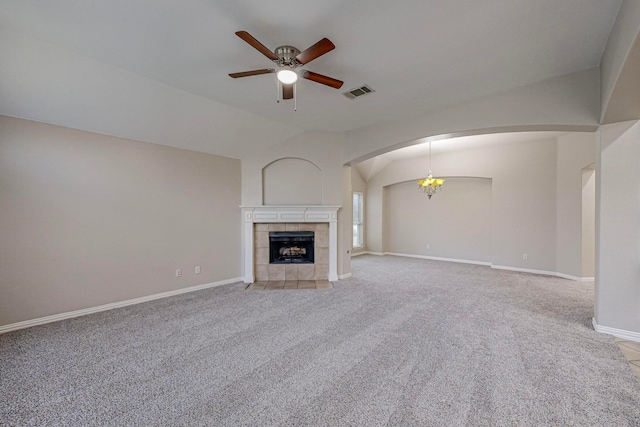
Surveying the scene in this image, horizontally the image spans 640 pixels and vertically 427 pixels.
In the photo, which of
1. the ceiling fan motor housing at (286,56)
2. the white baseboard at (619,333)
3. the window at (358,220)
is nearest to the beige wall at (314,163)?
the ceiling fan motor housing at (286,56)

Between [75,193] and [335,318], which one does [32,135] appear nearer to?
[75,193]

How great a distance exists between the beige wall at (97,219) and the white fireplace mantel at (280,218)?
47cm

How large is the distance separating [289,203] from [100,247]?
3.21 m

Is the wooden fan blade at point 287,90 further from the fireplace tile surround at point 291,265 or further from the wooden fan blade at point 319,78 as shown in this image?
the fireplace tile surround at point 291,265

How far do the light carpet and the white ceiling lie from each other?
2.99 m

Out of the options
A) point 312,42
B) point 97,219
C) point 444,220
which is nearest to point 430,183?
point 444,220

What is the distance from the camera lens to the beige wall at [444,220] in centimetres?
737

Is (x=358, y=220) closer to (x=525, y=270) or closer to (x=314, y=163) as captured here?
(x=314, y=163)

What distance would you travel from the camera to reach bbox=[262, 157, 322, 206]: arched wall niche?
5.55 m

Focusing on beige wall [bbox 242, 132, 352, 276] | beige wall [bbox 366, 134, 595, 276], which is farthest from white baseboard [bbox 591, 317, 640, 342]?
beige wall [bbox 242, 132, 352, 276]

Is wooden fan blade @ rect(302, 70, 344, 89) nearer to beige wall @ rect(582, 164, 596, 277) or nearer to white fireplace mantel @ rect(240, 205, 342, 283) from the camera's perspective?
white fireplace mantel @ rect(240, 205, 342, 283)

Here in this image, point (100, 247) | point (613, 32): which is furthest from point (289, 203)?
point (613, 32)

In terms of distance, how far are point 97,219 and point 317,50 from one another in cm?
390

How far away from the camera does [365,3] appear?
2.09m
